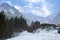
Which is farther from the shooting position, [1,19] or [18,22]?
[18,22]

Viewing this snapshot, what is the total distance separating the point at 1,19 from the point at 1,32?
4518mm

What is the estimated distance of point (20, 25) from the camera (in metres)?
116

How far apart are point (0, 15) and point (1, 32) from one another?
635 cm

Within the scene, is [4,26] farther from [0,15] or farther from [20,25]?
[20,25]

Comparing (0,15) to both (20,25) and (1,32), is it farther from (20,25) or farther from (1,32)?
(20,25)

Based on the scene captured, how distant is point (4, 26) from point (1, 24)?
1.38 m

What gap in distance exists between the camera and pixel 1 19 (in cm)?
5916

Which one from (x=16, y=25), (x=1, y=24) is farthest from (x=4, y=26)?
(x=16, y=25)

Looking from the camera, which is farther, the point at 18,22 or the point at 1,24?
the point at 18,22

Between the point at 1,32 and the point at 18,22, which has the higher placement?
the point at 18,22

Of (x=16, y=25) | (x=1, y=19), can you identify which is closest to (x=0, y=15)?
(x=1, y=19)

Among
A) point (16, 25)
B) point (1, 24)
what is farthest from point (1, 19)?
point (16, 25)

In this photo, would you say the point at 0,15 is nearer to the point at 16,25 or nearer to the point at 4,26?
the point at 4,26

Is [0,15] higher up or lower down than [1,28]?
higher up
